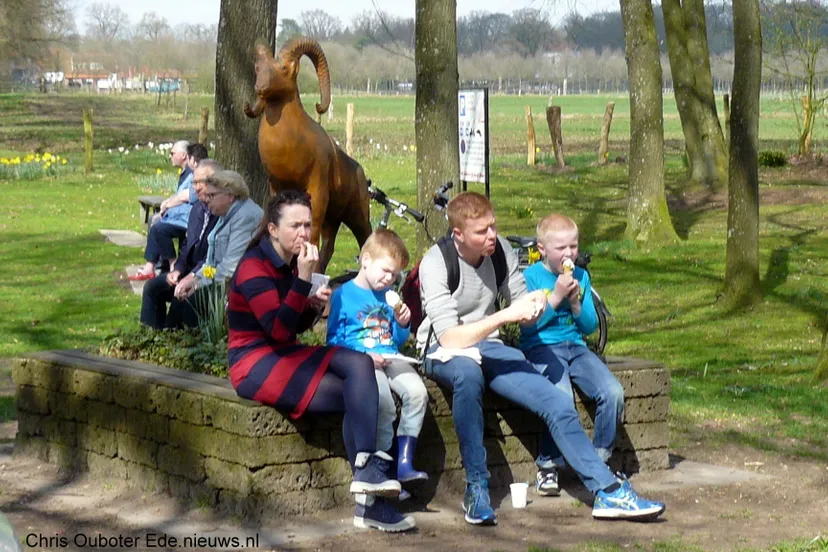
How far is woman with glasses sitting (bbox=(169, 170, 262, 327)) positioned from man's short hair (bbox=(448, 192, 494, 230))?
1795mm

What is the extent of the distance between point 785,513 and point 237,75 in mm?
5576

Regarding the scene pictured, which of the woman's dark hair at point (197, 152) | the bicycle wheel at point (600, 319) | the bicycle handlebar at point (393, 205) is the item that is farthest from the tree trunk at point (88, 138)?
the bicycle wheel at point (600, 319)

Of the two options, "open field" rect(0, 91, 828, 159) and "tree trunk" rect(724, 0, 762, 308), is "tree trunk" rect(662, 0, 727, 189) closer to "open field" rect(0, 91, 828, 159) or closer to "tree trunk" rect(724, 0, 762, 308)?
"tree trunk" rect(724, 0, 762, 308)

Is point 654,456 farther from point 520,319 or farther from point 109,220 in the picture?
point 109,220

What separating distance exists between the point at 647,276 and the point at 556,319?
8588 mm

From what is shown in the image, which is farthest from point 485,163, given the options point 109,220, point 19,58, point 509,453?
point 19,58

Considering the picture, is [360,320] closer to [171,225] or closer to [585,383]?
[585,383]

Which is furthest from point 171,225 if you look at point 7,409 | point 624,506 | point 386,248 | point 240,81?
point 624,506

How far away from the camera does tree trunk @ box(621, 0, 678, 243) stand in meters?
16.7

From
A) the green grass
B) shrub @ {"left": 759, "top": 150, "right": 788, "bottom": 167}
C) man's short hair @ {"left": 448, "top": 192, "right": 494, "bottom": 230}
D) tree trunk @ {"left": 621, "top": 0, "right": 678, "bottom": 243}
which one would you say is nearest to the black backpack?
man's short hair @ {"left": 448, "top": 192, "right": 494, "bottom": 230}

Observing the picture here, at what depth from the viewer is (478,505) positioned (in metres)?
6.25

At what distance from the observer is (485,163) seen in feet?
39.0

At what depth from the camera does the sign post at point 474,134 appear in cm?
1212

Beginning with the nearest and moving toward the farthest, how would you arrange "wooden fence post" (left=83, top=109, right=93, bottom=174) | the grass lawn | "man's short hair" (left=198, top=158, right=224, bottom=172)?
"man's short hair" (left=198, top=158, right=224, bottom=172), the grass lawn, "wooden fence post" (left=83, top=109, right=93, bottom=174)
